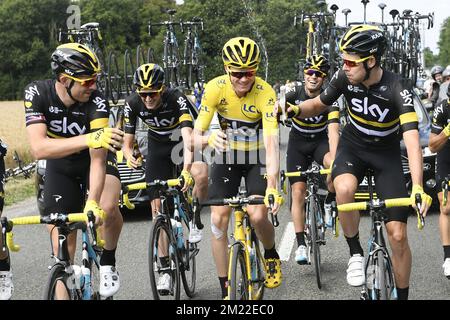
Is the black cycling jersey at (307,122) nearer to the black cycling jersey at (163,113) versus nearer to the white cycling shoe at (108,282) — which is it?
the black cycling jersey at (163,113)

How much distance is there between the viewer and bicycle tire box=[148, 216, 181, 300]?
6.32 metres

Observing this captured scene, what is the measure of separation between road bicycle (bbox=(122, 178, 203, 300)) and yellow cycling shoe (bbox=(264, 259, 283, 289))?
787mm

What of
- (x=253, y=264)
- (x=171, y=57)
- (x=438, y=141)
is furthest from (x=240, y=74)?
(x=171, y=57)

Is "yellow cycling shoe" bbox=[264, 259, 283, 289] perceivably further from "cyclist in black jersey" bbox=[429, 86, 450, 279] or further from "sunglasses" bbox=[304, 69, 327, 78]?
"sunglasses" bbox=[304, 69, 327, 78]

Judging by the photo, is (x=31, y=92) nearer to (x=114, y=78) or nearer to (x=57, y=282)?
(x=57, y=282)

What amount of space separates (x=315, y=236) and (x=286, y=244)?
Result: 1678 millimetres

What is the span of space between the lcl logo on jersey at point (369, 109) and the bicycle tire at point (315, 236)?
201 cm

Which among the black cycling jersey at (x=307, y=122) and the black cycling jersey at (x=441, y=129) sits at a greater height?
the black cycling jersey at (x=307, y=122)

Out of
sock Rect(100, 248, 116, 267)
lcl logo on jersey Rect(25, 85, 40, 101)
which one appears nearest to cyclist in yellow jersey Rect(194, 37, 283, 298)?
sock Rect(100, 248, 116, 267)

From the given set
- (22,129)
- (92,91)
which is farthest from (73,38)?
(92,91)

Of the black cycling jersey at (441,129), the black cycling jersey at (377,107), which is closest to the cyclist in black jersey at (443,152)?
the black cycling jersey at (441,129)

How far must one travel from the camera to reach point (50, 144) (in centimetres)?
533

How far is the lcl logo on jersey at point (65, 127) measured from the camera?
5720mm
